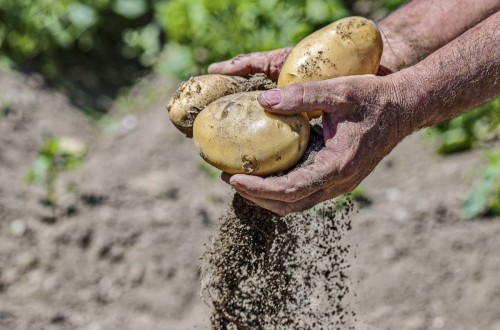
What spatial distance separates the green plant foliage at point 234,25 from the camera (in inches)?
189

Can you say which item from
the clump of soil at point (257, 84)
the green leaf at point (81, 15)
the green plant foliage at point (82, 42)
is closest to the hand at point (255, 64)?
the clump of soil at point (257, 84)

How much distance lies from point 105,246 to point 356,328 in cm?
116

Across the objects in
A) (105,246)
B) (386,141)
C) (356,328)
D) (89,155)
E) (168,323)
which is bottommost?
(386,141)

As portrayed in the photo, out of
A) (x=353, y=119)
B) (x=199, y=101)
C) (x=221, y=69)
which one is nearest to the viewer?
(x=353, y=119)

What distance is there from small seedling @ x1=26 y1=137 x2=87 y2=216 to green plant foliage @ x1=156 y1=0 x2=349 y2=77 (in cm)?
89

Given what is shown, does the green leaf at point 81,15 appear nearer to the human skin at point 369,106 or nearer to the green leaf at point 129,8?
the green leaf at point 129,8

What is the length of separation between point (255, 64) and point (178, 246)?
139cm

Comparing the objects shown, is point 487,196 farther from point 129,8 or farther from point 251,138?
point 129,8

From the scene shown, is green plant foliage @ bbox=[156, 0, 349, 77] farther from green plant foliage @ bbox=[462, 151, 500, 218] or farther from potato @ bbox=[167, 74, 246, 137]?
potato @ bbox=[167, 74, 246, 137]

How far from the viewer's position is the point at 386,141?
2.27 m

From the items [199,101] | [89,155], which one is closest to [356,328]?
[199,101]

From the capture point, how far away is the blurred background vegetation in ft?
15.6

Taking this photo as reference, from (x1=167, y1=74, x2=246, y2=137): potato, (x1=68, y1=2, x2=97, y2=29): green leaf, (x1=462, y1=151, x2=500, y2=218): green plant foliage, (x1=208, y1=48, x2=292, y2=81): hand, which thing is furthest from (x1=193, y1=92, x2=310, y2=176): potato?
(x1=68, y1=2, x2=97, y2=29): green leaf

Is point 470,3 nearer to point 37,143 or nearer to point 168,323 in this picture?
point 168,323
